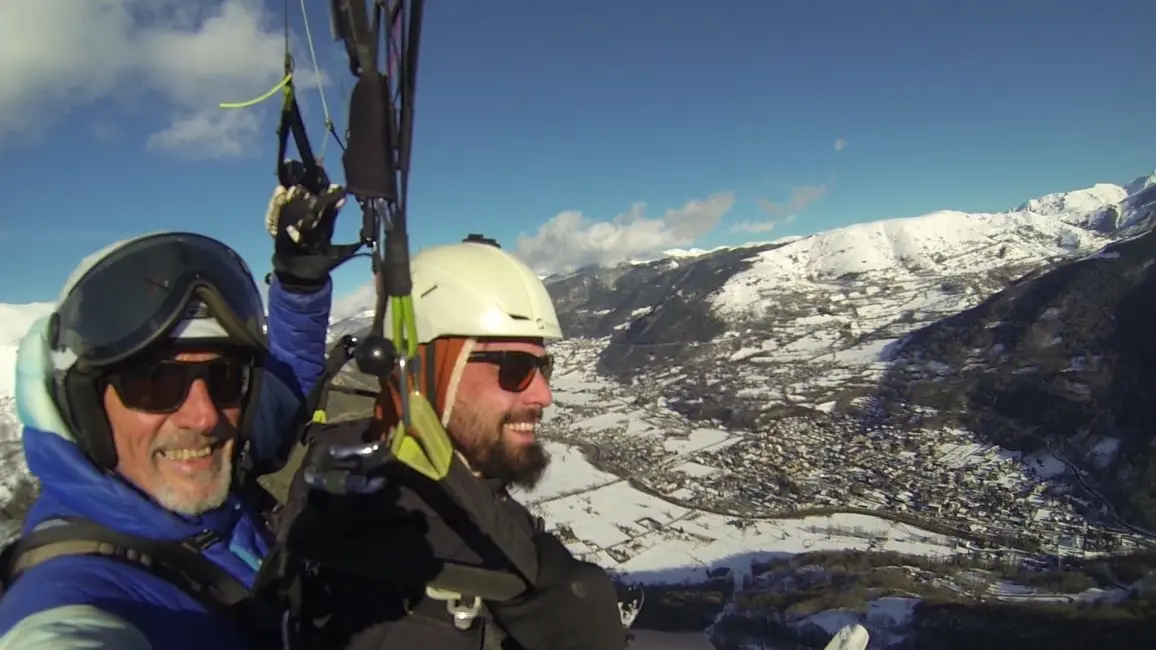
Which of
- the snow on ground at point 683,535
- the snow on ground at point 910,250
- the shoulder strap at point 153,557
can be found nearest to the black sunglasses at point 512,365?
the shoulder strap at point 153,557

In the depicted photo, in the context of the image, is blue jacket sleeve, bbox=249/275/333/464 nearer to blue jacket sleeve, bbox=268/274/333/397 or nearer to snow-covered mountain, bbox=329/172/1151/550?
blue jacket sleeve, bbox=268/274/333/397

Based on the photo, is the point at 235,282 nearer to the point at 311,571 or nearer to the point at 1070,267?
the point at 311,571

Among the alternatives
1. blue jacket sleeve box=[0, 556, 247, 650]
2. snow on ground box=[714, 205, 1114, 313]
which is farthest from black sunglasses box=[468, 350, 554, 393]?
snow on ground box=[714, 205, 1114, 313]

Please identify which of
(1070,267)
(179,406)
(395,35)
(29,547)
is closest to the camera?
(29,547)

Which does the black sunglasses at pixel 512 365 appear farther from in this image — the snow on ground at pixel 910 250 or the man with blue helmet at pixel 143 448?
the snow on ground at pixel 910 250

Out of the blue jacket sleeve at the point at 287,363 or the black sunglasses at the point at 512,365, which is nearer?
the black sunglasses at the point at 512,365

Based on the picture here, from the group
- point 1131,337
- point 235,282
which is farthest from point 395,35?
point 1131,337

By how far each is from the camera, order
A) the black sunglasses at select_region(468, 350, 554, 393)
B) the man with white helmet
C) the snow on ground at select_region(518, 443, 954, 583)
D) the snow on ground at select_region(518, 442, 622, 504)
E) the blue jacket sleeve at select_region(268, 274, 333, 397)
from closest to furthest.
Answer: the man with white helmet, the black sunglasses at select_region(468, 350, 554, 393), the blue jacket sleeve at select_region(268, 274, 333, 397), the snow on ground at select_region(518, 443, 954, 583), the snow on ground at select_region(518, 442, 622, 504)
